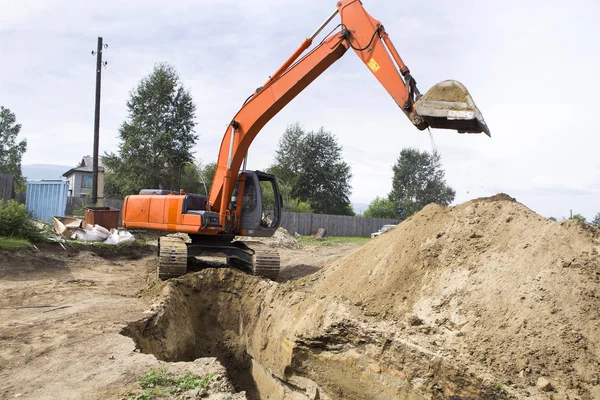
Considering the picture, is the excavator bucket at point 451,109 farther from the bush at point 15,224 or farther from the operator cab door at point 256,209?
the bush at point 15,224

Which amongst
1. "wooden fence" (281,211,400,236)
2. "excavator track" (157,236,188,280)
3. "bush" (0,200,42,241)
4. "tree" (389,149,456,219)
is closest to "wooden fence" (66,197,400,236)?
"wooden fence" (281,211,400,236)

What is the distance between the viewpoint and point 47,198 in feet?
63.7

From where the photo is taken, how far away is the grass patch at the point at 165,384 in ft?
12.7

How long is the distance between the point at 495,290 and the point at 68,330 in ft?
15.7

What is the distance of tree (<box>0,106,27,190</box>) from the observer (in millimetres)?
42781

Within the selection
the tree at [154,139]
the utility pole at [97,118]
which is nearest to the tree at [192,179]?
the tree at [154,139]

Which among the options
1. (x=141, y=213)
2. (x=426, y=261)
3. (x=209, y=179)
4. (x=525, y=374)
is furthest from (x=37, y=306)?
(x=209, y=179)

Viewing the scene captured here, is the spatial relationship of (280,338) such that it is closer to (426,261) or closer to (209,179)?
(426,261)

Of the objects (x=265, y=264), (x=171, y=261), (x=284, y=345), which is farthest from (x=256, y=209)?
(x=284, y=345)

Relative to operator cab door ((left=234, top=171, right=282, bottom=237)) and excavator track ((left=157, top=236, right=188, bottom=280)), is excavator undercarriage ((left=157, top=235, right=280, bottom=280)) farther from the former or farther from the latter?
operator cab door ((left=234, top=171, right=282, bottom=237))

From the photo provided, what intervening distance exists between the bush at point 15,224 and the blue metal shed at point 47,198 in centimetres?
624

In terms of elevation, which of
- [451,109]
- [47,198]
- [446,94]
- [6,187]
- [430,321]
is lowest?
[430,321]

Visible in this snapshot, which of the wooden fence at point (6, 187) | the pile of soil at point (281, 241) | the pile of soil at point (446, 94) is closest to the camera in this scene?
the pile of soil at point (446, 94)

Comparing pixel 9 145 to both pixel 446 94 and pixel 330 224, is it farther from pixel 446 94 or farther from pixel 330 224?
pixel 446 94
